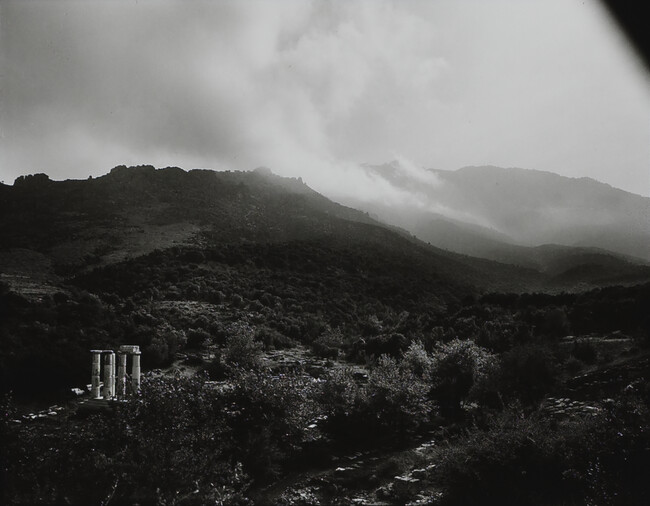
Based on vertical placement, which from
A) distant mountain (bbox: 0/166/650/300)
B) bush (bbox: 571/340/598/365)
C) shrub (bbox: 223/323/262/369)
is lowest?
shrub (bbox: 223/323/262/369)

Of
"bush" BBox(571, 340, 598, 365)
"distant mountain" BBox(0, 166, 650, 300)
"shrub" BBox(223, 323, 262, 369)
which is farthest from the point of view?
"distant mountain" BBox(0, 166, 650, 300)

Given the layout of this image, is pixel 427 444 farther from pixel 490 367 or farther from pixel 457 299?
pixel 457 299

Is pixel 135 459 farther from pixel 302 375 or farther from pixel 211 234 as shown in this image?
pixel 211 234

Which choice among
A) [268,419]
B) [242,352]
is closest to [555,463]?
[268,419]

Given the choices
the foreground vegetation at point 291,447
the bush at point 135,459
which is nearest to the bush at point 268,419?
the foreground vegetation at point 291,447

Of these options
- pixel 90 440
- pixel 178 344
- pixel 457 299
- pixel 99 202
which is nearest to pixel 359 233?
pixel 457 299

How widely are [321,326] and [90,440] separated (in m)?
23.8

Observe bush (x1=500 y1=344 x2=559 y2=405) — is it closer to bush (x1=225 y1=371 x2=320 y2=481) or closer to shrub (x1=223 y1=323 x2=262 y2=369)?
bush (x1=225 y1=371 x2=320 y2=481)

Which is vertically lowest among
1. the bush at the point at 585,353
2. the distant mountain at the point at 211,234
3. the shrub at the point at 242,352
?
the shrub at the point at 242,352

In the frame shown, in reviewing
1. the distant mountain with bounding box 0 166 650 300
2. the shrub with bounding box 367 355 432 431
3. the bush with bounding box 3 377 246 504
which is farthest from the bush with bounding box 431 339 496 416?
the distant mountain with bounding box 0 166 650 300

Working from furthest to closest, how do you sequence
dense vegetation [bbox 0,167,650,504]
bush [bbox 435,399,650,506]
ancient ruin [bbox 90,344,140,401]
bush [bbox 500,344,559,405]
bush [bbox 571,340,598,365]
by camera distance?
1. bush [bbox 571,340,598,365]
2. bush [bbox 500,344,559,405]
3. ancient ruin [bbox 90,344,140,401]
4. dense vegetation [bbox 0,167,650,504]
5. bush [bbox 435,399,650,506]

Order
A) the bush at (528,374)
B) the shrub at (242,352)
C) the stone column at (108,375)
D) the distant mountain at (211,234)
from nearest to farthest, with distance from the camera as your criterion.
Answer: the stone column at (108,375) → the bush at (528,374) → the shrub at (242,352) → the distant mountain at (211,234)

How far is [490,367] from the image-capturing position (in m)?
15.6

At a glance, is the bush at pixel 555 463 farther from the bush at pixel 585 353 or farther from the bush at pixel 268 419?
the bush at pixel 585 353
